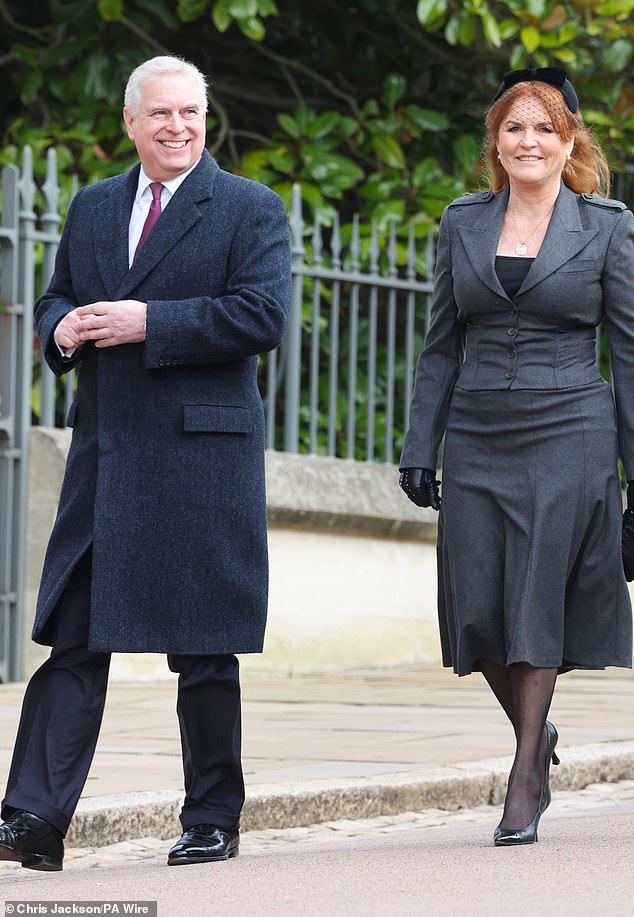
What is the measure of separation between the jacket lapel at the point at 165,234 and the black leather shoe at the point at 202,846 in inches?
49.5

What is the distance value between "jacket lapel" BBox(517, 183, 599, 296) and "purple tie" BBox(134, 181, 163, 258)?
0.91m

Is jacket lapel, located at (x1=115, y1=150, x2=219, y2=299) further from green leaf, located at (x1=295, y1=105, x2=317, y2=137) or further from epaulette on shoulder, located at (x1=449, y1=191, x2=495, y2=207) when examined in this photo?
green leaf, located at (x1=295, y1=105, x2=317, y2=137)

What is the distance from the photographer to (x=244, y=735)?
7.05 metres

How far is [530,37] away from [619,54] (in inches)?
28.4

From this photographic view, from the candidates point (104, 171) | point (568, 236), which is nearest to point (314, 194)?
point (104, 171)

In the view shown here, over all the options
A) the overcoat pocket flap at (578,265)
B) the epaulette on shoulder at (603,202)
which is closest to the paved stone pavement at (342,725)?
the overcoat pocket flap at (578,265)

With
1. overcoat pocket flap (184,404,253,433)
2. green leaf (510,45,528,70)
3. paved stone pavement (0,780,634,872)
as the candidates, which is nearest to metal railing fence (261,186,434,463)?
green leaf (510,45,528,70)

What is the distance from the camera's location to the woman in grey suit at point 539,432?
4953 millimetres

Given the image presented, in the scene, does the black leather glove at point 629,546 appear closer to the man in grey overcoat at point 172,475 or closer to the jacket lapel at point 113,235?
the man in grey overcoat at point 172,475

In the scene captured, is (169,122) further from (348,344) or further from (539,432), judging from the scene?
(348,344)

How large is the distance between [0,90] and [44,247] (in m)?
2.74

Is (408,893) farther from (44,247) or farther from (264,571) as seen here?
(44,247)

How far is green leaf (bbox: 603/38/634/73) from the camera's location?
32.4 feet

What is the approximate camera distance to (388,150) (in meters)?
10.2
